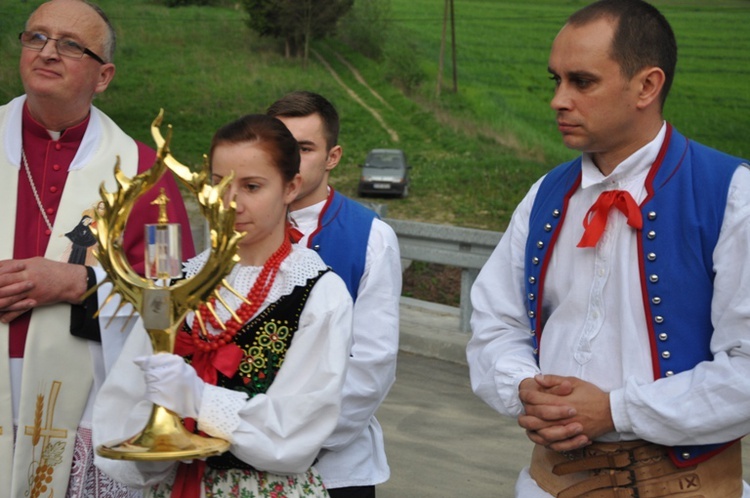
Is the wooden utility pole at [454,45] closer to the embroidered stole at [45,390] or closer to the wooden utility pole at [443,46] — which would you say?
the wooden utility pole at [443,46]

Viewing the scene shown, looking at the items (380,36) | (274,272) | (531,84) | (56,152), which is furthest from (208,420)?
(380,36)

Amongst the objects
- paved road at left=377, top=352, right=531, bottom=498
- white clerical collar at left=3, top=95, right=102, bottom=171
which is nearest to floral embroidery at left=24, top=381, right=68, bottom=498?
white clerical collar at left=3, top=95, right=102, bottom=171

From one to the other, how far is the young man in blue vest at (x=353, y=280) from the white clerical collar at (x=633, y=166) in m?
0.92

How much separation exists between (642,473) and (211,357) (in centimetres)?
119

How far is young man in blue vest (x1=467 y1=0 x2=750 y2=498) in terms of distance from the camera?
283 cm

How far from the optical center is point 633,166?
121 inches

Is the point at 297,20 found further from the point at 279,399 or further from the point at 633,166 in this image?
the point at 279,399

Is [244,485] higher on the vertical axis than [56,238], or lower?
lower

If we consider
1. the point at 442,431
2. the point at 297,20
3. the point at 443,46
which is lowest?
the point at 442,431

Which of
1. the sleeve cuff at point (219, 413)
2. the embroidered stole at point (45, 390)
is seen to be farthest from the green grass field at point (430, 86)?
the sleeve cuff at point (219, 413)

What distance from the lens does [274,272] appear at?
297 cm

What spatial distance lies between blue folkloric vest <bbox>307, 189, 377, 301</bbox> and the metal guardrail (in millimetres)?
4466

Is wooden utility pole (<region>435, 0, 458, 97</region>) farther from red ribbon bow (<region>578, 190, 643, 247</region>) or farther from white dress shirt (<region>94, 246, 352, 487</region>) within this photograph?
white dress shirt (<region>94, 246, 352, 487</region>)

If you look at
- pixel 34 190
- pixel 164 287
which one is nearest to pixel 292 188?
pixel 164 287
